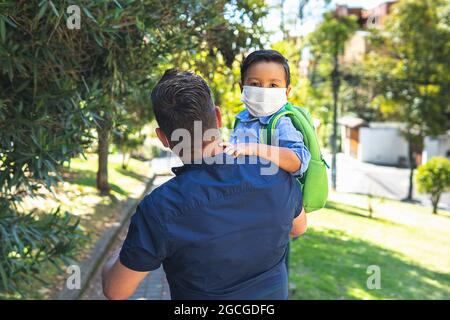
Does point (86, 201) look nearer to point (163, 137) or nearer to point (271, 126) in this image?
point (271, 126)

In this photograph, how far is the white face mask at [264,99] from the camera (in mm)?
2055

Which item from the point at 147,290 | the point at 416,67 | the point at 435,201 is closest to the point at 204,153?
the point at 147,290

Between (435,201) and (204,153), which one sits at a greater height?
(204,153)

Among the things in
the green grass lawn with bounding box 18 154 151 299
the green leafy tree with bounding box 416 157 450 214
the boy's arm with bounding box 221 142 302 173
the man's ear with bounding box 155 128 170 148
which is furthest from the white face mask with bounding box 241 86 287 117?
the green leafy tree with bounding box 416 157 450 214

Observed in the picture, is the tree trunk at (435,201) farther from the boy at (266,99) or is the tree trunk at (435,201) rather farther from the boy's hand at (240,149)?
the boy's hand at (240,149)

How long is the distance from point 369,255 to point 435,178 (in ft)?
33.3

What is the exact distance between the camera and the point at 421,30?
20938 millimetres

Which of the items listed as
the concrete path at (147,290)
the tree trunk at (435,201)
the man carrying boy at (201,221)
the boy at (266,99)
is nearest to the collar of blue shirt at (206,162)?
the man carrying boy at (201,221)

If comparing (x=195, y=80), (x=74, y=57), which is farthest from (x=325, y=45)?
(x=195, y=80)

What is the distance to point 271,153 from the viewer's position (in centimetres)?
177

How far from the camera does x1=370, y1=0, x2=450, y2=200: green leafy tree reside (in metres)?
20.6

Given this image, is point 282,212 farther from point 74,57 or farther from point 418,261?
point 418,261

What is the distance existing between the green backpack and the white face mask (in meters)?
0.04

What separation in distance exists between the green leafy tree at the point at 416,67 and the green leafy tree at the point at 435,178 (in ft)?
8.38
